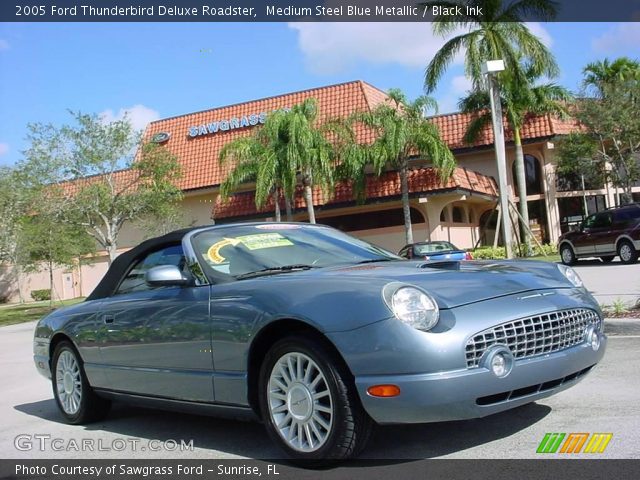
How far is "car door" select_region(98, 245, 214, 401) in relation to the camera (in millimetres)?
4859

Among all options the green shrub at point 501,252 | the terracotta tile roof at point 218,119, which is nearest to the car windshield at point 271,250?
the green shrub at point 501,252

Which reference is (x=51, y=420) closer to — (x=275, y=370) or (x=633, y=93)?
(x=275, y=370)

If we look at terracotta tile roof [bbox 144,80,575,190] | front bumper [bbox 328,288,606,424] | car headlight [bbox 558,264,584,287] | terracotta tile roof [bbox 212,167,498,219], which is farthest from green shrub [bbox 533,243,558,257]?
front bumper [bbox 328,288,606,424]

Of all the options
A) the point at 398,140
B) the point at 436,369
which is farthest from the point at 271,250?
the point at 398,140

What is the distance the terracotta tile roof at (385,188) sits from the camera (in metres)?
31.2

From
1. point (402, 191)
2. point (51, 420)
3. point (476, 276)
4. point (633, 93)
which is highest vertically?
point (633, 93)

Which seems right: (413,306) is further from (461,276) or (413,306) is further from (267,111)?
(267,111)

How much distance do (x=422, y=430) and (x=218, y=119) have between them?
36429 millimetres

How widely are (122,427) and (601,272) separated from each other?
16.4m

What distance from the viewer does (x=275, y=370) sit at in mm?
4438

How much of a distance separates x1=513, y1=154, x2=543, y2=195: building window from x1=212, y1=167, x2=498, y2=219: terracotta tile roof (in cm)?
243

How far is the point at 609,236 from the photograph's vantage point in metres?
22.4

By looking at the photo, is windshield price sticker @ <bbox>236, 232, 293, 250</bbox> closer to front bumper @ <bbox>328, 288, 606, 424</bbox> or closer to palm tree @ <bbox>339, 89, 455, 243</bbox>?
front bumper @ <bbox>328, 288, 606, 424</bbox>

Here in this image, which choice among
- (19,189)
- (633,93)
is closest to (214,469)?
(19,189)
